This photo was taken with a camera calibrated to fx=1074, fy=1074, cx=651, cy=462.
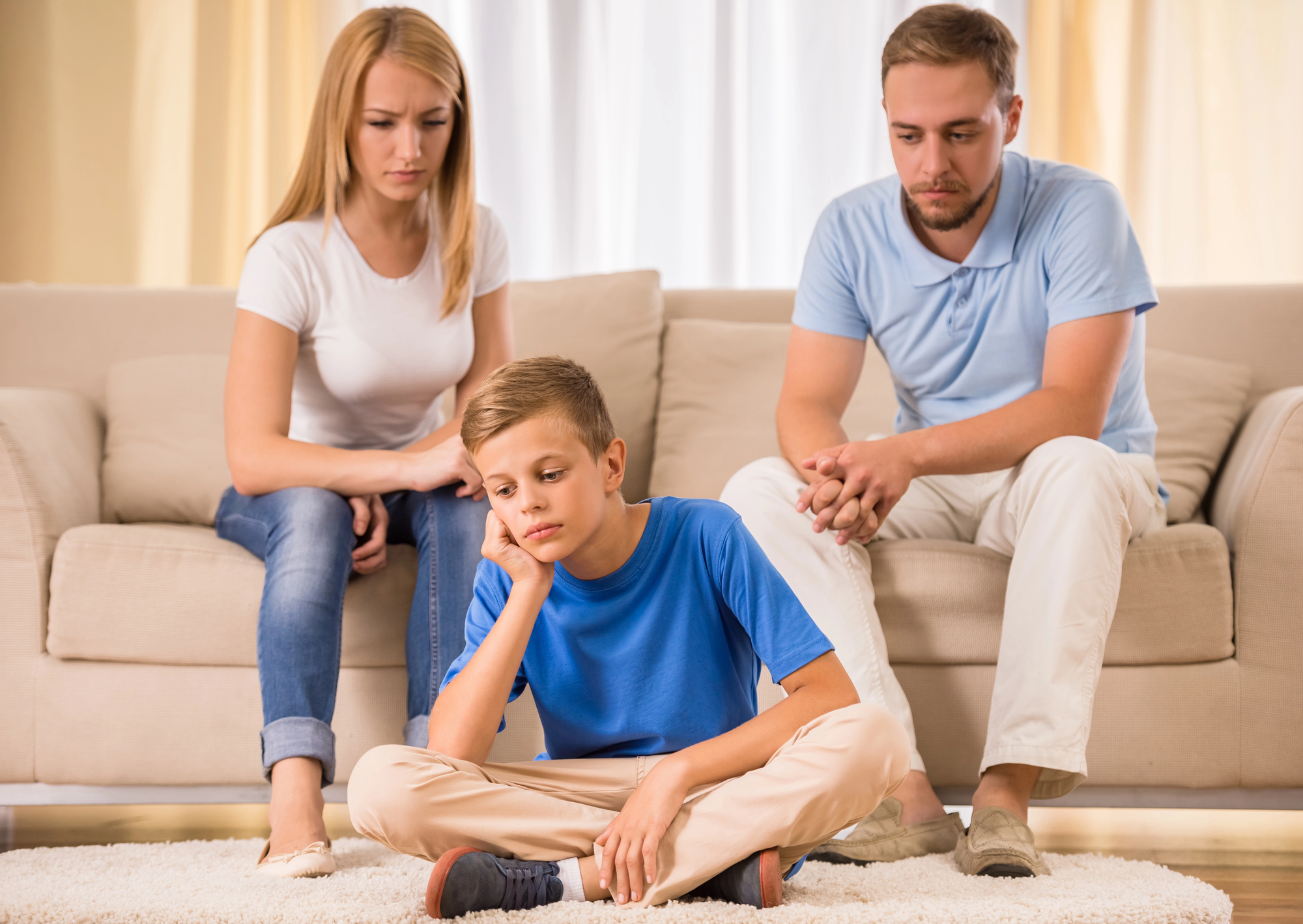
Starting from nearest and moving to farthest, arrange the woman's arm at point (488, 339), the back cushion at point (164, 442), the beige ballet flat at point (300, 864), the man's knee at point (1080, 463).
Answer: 1. the beige ballet flat at point (300, 864)
2. the man's knee at point (1080, 463)
3. the woman's arm at point (488, 339)
4. the back cushion at point (164, 442)

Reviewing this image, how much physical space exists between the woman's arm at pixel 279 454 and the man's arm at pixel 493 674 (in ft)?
1.26

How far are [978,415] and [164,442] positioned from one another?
139cm

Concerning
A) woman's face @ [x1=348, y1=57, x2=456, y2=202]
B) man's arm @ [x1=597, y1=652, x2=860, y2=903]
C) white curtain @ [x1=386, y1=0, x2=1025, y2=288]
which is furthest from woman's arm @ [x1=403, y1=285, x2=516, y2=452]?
white curtain @ [x1=386, y1=0, x2=1025, y2=288]

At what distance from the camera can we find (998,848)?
1.17 metres

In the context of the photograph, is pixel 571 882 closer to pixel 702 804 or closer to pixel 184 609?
pixel 702 804

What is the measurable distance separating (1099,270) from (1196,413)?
488 mm

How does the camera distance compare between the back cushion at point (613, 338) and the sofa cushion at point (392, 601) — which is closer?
the sofa cushion at point (392, 601)

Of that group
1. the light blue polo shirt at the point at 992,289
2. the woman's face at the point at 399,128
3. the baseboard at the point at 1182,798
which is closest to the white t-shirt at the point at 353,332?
the woman's face at the point at 399,128

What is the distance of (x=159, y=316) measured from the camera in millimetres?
2150

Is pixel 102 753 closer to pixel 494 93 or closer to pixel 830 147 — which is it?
pixel 494 93

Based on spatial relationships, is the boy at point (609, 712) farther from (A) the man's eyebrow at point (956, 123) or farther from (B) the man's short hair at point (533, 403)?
(A) the man's eyebrow at point (956, 123)

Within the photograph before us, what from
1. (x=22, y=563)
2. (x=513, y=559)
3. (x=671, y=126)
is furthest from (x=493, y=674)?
(x=671, y=126)

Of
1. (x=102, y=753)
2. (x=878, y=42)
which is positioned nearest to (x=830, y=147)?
(x=878, y=42)

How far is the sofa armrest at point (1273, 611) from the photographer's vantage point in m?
1.46
